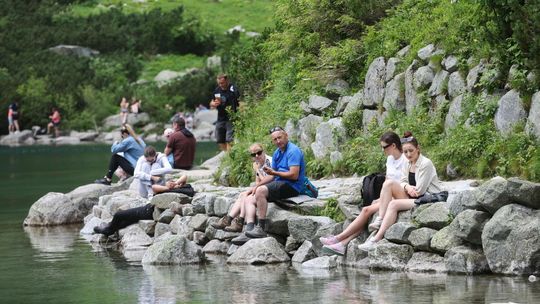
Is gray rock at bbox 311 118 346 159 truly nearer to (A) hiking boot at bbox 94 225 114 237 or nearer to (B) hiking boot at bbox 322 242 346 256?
(A) hiking boot at bbox 94 225 114 237

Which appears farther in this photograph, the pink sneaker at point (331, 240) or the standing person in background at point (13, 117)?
the standing person in background at point (13, 117)

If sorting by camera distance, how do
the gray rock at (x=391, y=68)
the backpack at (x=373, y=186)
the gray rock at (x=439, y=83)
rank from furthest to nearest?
the gray rock at (x=391, y=68) → the gray rock at (x=439, y=83) → the backpack at (x=373, y=186)

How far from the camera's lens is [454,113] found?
70.5ft

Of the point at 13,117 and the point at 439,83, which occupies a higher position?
the point at 13,117

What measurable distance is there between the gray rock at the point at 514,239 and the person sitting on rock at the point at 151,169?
30.7ft

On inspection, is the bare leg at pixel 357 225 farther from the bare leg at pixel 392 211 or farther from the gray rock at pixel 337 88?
the gray rock at pixel 337 88

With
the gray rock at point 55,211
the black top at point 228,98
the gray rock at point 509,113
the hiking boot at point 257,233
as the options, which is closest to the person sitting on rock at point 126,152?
Answer: the gray rock at point 55,211

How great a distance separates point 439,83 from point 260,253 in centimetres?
512

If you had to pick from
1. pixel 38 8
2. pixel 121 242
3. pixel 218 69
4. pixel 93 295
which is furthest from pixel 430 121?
pixel 38 8

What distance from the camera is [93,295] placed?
16844 millimetres

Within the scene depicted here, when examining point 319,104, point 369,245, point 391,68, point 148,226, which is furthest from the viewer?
point 319,104

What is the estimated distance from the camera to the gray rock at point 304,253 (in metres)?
19.3

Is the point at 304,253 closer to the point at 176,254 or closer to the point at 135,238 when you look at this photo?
the point at 176,254

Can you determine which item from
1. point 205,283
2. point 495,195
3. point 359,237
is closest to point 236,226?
point 359,237
